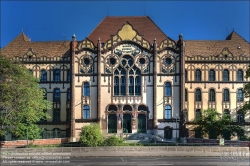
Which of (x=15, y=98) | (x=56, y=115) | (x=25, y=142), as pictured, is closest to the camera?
(x=15, y=98)

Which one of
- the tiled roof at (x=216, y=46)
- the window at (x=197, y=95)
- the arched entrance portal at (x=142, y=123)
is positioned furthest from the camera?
the tiled roof at (x=216, y=46)

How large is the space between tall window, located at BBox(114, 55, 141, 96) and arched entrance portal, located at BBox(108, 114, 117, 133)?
326 centimetres

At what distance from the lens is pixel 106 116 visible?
144 feet

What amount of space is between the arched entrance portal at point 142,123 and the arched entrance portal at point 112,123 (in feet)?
11.3

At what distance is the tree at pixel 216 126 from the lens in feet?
133

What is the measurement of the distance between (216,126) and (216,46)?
14.8 metres

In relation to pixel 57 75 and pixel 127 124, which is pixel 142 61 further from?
pixel 57 75

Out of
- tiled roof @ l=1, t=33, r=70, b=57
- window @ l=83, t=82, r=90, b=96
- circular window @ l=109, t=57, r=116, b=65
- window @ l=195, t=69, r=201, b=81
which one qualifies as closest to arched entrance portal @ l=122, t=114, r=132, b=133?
window @ l=83, t=82, r=90, b=96

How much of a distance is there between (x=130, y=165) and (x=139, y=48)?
2473 cm

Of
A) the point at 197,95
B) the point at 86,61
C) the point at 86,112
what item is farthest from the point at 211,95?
the point at 86,61

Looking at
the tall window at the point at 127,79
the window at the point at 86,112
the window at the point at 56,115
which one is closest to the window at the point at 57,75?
the window at the point at 56,115

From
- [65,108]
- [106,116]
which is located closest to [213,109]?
[106,116]

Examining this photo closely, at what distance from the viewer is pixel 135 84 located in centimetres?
4438

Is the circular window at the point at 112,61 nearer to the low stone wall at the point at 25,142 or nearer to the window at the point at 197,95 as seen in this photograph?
the low stone wall at the point at 25,142
